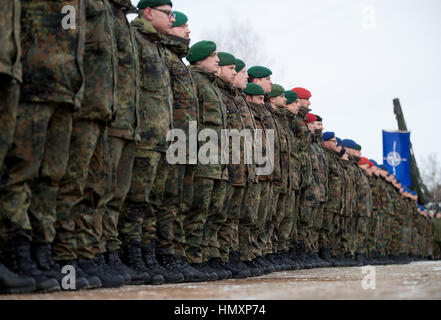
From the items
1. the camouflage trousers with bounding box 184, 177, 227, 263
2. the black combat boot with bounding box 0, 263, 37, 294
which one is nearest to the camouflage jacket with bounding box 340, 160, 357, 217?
the camouflage trousers with bounding box 184, 177, 227, 263

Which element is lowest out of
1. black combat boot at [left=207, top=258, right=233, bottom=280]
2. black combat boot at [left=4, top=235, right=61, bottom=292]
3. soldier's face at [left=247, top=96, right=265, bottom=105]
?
black combat boot at [left=207, top=258, right=233, bottom=280]

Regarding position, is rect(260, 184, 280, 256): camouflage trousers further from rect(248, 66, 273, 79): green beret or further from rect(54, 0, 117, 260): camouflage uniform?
rect(54, 0, 117, 260): camouflage uniform

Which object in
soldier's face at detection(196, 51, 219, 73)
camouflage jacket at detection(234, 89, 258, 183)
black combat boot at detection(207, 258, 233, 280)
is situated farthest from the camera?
camouflage jacket at detection(234, 89, 258, 183)

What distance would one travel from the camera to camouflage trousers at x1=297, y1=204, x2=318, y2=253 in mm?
11839

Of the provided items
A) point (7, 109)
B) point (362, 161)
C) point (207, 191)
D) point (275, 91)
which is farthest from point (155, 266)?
point (362, 161)

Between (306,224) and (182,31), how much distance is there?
601 centimetres

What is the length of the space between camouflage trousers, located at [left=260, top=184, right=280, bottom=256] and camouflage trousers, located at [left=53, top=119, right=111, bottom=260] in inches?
180

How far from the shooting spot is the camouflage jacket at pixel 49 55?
4.13m

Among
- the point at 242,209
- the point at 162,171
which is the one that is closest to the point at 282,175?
the point at 242,209

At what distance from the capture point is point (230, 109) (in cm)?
807

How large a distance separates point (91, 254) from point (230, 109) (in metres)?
3.53

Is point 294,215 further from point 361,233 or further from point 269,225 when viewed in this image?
point 361,233
